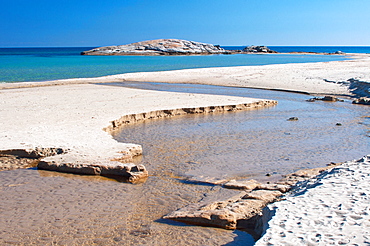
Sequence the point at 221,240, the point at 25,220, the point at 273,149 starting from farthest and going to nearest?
the point at 273,149, the point at 25,220, the point at 221,240

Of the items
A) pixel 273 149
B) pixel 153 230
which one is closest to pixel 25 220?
pixel 153 230

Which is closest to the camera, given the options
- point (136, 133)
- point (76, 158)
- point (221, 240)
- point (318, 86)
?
point (221, 240)

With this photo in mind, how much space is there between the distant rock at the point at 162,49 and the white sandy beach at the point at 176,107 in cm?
5749

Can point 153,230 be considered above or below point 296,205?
below

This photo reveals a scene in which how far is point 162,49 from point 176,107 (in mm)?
70329

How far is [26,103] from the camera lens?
14.0m

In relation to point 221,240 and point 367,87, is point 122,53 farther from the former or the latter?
point 221,240

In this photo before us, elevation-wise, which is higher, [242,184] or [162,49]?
[162,49]

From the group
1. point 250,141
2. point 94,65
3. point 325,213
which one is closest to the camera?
point 325,213

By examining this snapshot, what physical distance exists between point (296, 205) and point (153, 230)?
1790 mm

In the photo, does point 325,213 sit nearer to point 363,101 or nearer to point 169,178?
point 169,178

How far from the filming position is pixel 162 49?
269ft

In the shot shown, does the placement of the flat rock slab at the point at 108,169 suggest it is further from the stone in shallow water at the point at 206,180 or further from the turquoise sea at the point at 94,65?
the turquoise sea at the point at 94,65

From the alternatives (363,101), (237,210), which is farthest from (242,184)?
(363,101)
